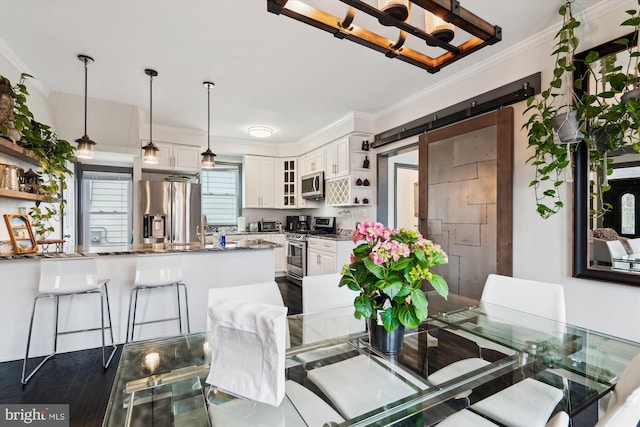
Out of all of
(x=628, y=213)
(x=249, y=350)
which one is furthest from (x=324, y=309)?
(x=628, y=213)

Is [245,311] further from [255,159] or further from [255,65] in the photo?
[255,159]

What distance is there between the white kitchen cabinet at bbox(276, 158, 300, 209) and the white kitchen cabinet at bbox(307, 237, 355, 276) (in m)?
1.36

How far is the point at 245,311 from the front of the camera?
0.96m

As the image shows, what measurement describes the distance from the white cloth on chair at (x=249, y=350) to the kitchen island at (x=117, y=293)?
192 cm

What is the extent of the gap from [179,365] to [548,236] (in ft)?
9.02

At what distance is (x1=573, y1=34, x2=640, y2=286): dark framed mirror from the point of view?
6.42 feet

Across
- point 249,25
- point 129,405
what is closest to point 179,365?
point 129,405

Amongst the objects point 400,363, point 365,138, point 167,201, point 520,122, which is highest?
point 365,138

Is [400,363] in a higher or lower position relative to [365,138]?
lower

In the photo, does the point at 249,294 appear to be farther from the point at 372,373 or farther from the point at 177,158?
the point at 177,158

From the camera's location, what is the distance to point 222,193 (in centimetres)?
609

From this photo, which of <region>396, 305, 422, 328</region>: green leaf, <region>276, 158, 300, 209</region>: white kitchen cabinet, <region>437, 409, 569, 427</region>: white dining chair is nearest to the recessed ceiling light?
<region>276, 158, 300, 209</region>: white kitchen cabinet

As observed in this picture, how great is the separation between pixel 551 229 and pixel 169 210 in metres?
4.81

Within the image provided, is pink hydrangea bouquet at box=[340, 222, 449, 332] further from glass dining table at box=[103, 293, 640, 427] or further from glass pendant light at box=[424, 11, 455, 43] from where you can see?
glass pendant light at box=[424, 11, 455, 43]
